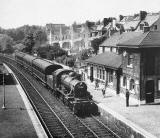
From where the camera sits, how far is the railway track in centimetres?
2039

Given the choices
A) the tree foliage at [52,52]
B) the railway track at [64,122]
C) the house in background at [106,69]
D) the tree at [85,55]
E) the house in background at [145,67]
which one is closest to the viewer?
the railway track at [64,122]

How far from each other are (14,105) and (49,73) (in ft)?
31.3

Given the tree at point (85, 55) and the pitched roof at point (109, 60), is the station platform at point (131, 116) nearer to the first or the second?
the pitched roof at point (109, 60)

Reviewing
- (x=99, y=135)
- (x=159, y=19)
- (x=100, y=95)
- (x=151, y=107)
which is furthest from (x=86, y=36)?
(x=99, y=135)

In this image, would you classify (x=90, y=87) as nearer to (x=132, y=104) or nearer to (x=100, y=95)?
(x=100, y=95)

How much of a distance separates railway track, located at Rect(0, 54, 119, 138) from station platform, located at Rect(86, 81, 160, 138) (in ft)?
3.84

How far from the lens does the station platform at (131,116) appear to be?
64.3 feet

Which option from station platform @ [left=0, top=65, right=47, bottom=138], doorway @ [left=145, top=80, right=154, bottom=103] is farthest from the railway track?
doorway @ [left=145, top=80, right=154, bottom=103]

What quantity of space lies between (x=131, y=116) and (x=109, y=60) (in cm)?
1350

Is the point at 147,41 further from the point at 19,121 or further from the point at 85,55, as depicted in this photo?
the point at 85,55

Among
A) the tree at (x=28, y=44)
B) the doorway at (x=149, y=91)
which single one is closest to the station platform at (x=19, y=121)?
the doorway at (x=149, y=91)

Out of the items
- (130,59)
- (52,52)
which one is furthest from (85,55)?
(130,59)

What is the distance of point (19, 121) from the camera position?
2136 centimetres

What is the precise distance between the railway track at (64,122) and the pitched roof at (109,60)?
8.01m
